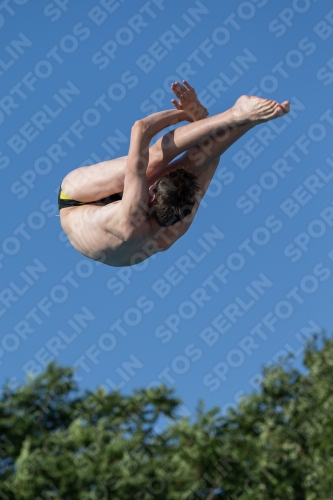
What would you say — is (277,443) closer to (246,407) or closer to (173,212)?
(246,407)

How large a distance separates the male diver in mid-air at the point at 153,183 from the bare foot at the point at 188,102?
0.01 meters

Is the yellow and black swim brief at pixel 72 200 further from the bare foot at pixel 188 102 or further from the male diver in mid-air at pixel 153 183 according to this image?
the bare foot at pixel 188 102

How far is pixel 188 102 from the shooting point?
891cm

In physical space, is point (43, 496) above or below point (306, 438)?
above

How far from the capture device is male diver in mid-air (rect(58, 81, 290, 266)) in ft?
26.3

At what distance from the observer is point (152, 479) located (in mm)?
23500

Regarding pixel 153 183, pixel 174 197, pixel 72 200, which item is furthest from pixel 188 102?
pixel 72 200

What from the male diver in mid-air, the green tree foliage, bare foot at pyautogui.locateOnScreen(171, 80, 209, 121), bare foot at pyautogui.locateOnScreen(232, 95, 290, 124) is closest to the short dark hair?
the male diver in mid-air

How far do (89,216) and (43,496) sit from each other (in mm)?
16777

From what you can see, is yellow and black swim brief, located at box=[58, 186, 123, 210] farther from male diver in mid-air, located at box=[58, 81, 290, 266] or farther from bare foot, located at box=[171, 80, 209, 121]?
bare foot, located at box=[171, 80, 209, 121]

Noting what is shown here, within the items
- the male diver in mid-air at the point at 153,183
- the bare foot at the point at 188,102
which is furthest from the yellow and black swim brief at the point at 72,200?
the bare foot at the point at 188,102

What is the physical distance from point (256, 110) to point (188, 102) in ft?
3.58

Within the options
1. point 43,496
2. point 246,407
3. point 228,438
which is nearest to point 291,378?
point 246,407

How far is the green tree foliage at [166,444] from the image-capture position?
23.8m
